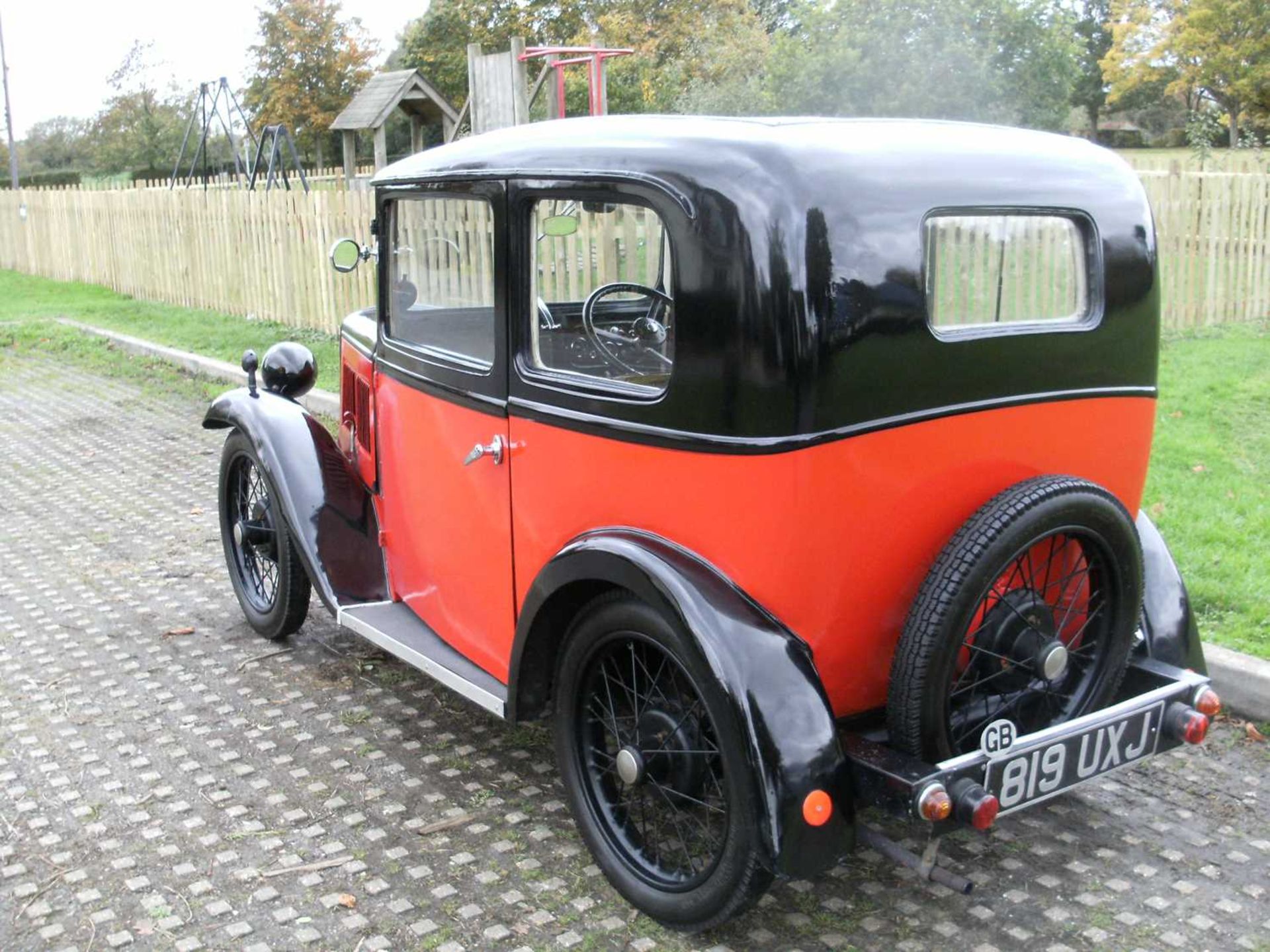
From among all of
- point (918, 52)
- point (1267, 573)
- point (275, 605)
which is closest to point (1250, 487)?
point (1267, 573)

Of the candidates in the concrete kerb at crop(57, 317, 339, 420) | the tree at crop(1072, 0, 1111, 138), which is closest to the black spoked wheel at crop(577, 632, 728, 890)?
the concrete kerb at crop(57, 317, 339, 420)

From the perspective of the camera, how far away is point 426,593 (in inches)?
155

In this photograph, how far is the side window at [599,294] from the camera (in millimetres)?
3062

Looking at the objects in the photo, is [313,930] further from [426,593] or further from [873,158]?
[873,158]

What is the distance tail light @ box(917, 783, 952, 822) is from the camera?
2500 millimetres

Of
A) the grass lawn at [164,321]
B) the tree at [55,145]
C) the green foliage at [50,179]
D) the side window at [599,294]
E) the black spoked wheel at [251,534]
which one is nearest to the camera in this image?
the side window at [599,294]

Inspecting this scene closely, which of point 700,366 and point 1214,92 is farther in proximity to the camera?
point 1214,92

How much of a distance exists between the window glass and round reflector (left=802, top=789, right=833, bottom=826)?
1085 mm

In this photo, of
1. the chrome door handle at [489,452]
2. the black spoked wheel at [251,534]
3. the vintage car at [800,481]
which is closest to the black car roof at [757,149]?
the vintage car at [800,481]

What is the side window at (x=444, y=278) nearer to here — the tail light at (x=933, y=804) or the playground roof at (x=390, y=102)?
the tail light at (x=933, y=804)

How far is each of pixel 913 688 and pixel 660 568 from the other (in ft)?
1.99

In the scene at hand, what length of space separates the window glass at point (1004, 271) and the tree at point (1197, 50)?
2692cm

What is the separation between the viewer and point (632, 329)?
10.9 feet

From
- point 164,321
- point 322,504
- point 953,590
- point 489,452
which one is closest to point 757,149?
point 953,590
